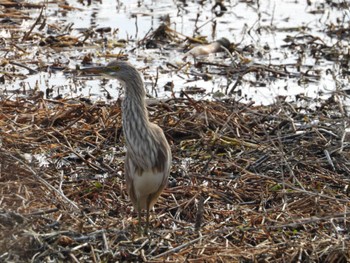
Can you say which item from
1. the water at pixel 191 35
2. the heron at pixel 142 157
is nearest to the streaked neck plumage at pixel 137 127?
the heron at pixel 142 157

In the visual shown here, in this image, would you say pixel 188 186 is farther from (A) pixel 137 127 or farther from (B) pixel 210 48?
(B) pixel 210 48

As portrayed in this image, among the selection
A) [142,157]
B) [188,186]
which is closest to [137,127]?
[142,157]

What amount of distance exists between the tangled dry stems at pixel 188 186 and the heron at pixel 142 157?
25 centimetres

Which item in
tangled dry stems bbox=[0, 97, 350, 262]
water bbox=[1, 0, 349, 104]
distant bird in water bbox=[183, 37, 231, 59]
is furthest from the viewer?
distant bird in water bbox=[183, 37, 231, 59]

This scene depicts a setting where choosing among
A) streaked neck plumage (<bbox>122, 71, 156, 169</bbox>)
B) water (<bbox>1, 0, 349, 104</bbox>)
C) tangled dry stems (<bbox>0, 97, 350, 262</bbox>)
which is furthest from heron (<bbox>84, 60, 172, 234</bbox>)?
water (<bbox>1, 0, 349, 104</bbox>)

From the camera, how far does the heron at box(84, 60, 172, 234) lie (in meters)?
6.78

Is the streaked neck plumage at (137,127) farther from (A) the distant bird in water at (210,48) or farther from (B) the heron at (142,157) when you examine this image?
(A) the distant bird in water at (210,48)

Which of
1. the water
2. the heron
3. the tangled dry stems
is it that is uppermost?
the heron

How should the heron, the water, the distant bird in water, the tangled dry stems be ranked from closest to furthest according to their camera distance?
the tangled dry stems, the heron, the water, the distant bird in water

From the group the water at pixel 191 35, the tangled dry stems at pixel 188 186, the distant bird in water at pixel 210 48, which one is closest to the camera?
the tangled dry stems at pixel 188 186

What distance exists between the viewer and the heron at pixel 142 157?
6.78 m

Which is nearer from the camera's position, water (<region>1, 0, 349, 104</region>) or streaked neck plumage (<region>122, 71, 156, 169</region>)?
streaked neck plumage (<region>122, 71, 156, 169</region>)

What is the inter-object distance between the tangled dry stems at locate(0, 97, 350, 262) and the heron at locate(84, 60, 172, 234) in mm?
246

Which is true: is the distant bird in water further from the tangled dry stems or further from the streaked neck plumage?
the streaked neck plumage
